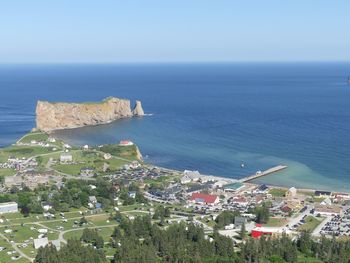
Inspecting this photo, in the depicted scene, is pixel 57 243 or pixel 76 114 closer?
pixel 57 243

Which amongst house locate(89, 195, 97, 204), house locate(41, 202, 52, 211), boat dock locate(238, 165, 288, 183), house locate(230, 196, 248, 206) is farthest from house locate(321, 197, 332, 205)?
house locate(41, 202, 52, 211)

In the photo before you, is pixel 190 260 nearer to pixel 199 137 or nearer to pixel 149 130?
pixel 199 137

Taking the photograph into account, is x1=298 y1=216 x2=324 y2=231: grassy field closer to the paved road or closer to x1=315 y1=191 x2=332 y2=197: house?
the paved road

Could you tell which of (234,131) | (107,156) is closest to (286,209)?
(107,156)

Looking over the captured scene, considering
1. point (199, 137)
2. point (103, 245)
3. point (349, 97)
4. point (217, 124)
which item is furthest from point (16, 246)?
point (349, 97)

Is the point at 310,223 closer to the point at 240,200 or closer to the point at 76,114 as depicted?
the point at 240,200

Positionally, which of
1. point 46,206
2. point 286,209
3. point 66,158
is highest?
point 286,209

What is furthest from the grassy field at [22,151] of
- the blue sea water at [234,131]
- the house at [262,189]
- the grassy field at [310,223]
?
the grassy field at [310,223]
